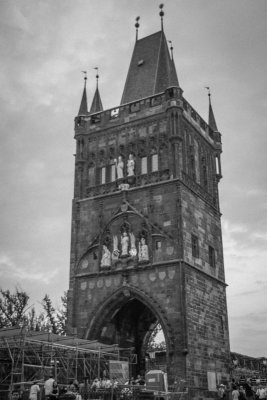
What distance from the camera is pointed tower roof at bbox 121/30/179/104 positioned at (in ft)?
121

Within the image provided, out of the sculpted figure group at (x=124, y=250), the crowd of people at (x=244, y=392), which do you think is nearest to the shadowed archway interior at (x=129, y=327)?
the sculpted figure group at (x=124, y=250)

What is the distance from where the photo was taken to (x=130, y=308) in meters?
33.4

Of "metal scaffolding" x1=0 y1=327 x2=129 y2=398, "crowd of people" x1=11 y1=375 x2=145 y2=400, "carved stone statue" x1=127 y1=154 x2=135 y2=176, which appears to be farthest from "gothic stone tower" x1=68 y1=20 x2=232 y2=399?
"crowd of people" x1=11 y1=375 x2=145 y2=400

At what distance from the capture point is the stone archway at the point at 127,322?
3042 centimetres

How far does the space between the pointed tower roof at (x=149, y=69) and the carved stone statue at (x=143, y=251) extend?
10.6m

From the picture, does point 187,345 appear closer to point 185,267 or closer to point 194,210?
point 185,267

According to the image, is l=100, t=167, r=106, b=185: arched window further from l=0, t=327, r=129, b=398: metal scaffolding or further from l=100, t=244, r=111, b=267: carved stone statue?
l=0, t=327, r=129, b=398: metal scaffolding

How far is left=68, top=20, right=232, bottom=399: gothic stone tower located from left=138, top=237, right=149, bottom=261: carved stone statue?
0.20 feet

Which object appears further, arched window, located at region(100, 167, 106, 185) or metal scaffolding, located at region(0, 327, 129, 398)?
arched window, located at region(100, 167, 106, 185)

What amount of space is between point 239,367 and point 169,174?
15592 mm

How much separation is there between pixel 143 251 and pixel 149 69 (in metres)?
14.6

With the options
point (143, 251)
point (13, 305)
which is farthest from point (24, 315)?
point (143, 251)

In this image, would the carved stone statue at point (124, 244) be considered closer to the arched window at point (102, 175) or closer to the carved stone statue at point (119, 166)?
the carved stone statue at point (119, 166)

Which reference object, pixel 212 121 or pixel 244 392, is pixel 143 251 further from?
pixel 212 121
